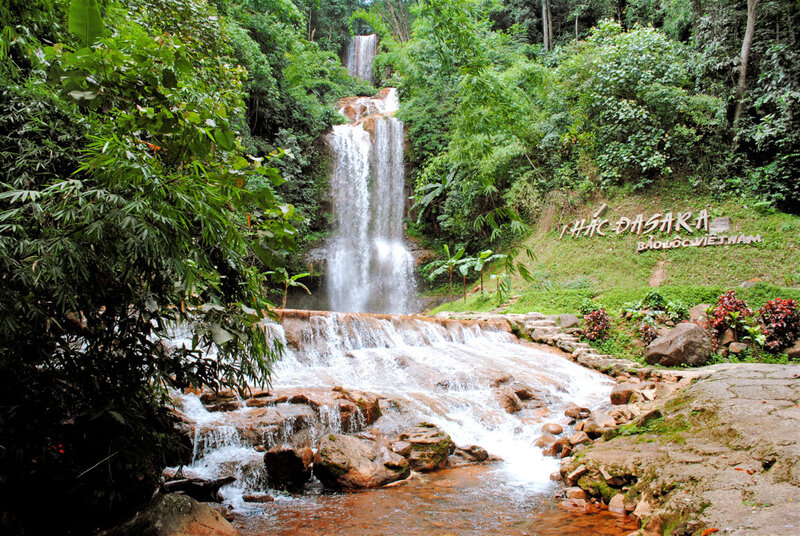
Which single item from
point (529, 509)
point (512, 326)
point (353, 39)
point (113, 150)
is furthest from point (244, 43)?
point (353, 39)

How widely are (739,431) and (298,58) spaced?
64.1 feet

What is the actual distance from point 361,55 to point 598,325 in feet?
93.8

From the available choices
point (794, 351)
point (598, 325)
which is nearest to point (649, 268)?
point (598, 325)

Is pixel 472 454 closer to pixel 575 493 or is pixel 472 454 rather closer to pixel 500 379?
pixel 575 493

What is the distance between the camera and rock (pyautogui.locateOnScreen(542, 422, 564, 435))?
550cm

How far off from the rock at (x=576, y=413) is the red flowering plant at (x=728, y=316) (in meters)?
4.60

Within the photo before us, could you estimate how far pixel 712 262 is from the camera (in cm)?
1200

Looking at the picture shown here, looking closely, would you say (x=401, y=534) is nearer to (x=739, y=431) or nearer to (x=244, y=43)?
(x=739, y=431)

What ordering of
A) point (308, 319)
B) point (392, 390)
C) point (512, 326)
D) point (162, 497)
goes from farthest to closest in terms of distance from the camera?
point (512, 326), point (308, 319), point (392, 390), point (162, 497)

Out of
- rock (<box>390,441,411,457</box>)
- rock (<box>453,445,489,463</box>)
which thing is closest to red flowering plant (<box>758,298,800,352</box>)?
rock (<box>453,445,489,463</box>)

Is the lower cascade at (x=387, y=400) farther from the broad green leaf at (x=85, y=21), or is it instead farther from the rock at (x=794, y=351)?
the rock at (x=794, y=351)

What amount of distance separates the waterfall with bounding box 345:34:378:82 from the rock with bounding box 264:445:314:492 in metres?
30.7

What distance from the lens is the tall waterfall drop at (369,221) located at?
18.1 meters

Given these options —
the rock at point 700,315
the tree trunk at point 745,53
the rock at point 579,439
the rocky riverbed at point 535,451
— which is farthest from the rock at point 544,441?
the tree trunk at point 745,53
